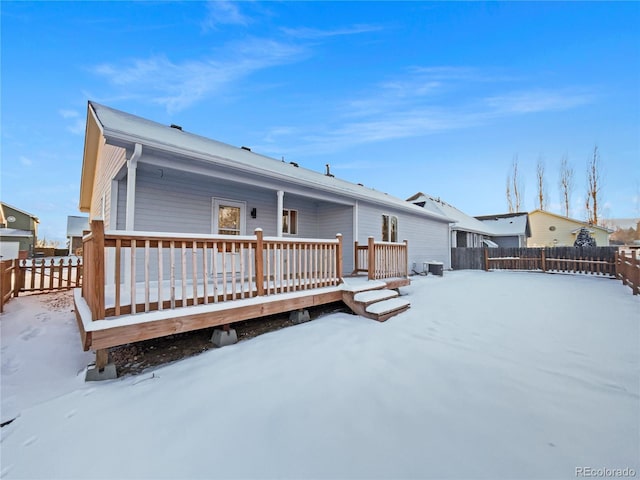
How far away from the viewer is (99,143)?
6.97 metres

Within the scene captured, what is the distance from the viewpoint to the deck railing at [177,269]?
9.71 feet

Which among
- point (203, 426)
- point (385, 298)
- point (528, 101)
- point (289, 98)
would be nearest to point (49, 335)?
point (203, 426)

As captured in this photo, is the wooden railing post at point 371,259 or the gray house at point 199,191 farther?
the wooden railing post at point 371,259

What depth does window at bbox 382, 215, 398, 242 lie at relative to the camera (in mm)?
10461

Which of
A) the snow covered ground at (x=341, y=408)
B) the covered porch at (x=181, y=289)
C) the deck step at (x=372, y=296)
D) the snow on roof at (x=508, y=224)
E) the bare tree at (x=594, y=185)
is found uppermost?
the bare tree at (x=594, y=185)

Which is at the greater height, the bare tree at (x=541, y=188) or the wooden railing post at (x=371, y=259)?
the bare tree at (x=541, y=188)

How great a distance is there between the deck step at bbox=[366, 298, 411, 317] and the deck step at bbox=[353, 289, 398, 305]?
10 cm

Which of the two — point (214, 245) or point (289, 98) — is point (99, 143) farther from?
point (289, 98)

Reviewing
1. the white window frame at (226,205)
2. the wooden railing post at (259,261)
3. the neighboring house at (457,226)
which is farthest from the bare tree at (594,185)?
the wooden railing post at (259,261)

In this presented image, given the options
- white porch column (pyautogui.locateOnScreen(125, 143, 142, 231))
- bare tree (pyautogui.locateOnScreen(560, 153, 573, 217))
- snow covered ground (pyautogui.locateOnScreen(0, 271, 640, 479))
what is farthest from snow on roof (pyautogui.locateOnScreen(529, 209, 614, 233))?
white porch column (pyautogui.locateOnScreen(125, 143, 142, 231))

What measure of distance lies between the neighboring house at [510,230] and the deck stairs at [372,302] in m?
20.7

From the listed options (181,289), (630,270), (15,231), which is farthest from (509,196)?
(15,231)

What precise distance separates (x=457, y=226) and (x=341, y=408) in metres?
16.5

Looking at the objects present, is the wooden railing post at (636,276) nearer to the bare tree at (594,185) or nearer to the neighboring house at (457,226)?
the neighboring house at (457,226)
